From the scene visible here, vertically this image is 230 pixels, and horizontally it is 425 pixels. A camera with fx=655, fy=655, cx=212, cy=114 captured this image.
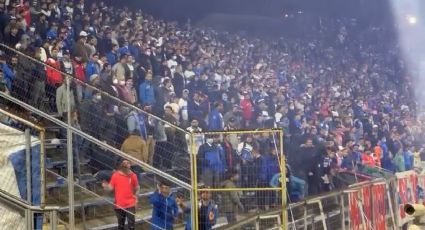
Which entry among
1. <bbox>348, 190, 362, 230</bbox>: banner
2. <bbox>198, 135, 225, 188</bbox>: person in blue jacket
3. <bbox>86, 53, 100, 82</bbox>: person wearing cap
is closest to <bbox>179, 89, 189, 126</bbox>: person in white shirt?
<bbox>86, 53, 100, 82</bbox>: person wearing cap

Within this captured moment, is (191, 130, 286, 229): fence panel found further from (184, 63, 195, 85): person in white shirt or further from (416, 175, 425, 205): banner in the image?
(184, 63, 195, 85): person in white shirt

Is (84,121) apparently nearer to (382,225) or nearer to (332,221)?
(332,221)

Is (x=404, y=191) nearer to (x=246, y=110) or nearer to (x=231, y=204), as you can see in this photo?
(x=231, y=204)

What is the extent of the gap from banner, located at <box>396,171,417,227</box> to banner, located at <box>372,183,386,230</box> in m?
0.82

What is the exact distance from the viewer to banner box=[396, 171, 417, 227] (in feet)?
38.5

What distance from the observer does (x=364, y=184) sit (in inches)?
396

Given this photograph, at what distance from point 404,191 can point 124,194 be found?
20.9 feet

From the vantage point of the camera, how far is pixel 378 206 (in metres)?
10.6

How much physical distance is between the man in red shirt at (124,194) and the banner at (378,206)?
404cm

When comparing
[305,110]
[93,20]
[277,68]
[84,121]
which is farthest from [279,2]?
[84,121]

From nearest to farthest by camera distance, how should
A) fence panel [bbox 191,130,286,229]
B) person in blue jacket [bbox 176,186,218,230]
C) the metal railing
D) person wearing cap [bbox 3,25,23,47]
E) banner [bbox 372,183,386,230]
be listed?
the metal railing < person in blue jacket [bbox 176,186,218,230] < fence panel [bbox 191,130,286,229] < banner [bbox 372,183,386,230] < person wearing cap [bbox 3,25,23,47]

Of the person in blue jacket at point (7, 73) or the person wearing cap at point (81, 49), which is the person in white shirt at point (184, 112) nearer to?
the person wearing cap at point (81, 49)

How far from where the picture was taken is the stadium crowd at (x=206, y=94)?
988 cm

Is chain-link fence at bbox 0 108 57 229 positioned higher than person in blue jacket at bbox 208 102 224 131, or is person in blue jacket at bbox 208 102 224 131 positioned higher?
person in blue jacket at bbox 208 102 224 131
